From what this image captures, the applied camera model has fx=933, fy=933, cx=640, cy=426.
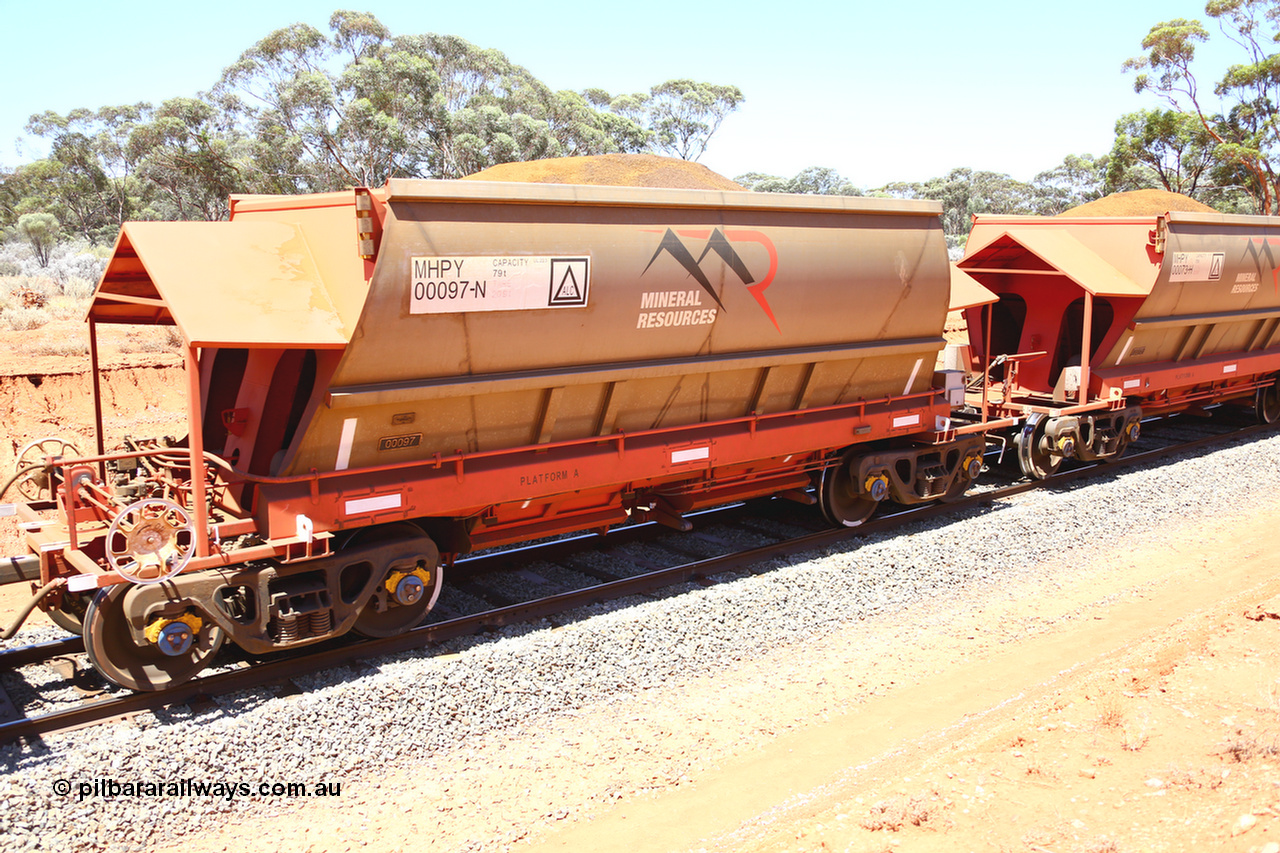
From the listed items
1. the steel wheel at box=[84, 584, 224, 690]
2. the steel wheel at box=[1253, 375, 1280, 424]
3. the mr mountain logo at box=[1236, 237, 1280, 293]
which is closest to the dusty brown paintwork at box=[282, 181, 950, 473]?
the steel wheel at box=[84, 584, 224, 690]

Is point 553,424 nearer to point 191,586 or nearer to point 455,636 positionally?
point 455,636

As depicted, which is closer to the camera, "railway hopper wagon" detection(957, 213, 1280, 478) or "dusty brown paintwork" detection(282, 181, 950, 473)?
"dusty brown paintwork" detection(282, 181, 950, 473)

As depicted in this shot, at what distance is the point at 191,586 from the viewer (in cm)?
659

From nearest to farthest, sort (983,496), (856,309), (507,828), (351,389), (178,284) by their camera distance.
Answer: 1. (507,828)
2. (178,284)
3. (351,389)
4. (856,309)
5. (983,496)

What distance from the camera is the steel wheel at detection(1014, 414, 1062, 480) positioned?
12867mm

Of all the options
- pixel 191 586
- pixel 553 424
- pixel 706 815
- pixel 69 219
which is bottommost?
pixel 706 815

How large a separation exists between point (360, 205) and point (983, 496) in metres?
8.88

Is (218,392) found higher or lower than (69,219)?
lower

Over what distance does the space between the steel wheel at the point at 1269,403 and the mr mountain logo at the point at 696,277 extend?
13.1 m

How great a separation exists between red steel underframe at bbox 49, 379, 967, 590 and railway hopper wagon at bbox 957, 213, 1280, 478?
2.71m

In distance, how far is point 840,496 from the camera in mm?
10984

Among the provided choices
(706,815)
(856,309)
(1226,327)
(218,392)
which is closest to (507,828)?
(706,815)

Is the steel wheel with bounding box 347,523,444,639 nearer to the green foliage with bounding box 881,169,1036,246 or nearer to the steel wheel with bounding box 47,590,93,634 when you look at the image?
the steel wheel with bounding box 47,590,93,634

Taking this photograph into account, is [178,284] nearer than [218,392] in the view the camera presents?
Yes
